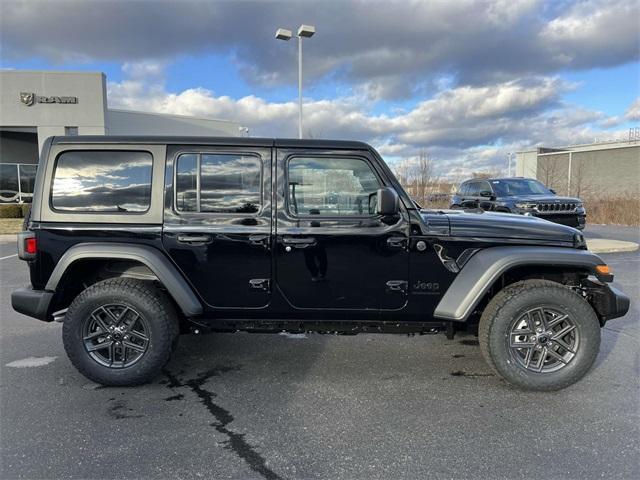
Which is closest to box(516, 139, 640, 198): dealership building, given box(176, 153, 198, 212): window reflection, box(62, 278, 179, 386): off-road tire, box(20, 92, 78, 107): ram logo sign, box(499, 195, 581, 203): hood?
box(499, 195, 581, 203): hood

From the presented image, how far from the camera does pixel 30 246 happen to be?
3.59 meters

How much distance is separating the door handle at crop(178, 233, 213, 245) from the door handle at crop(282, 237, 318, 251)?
607mm

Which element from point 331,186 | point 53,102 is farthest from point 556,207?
point 53,102

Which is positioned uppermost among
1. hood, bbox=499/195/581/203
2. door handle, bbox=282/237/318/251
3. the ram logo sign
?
the ram logo sign

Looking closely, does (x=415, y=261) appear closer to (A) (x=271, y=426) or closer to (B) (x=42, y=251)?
(A) (x=271, y=426)

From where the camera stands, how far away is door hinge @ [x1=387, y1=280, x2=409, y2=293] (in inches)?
140

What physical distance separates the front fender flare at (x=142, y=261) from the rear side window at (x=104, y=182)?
320mm

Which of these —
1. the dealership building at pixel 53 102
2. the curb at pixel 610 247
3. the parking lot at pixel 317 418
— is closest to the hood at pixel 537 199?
the curb at pixel 610 247

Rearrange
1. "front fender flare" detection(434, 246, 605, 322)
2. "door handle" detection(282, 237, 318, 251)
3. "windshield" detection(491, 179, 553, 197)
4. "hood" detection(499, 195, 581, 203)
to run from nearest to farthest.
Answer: "front fender flare" detection(434, 246, 605, 322), "door handle" detection(282, 237, 318, 251), "hood" detection(499, 195, 581, 203), "windshield" detection(491, 179, 553, 197)

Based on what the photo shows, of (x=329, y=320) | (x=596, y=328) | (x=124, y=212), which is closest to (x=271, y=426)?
(x=329, y=320)

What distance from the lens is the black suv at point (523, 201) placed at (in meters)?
10.1

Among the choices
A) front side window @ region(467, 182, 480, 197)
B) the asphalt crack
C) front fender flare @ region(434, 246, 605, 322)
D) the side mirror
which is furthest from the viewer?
front side window @ region(467, 182, 480, 197)

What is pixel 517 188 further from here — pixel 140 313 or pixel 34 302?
pixel 34 302

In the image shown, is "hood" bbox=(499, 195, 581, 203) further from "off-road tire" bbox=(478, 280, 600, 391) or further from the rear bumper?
the rear bumper
